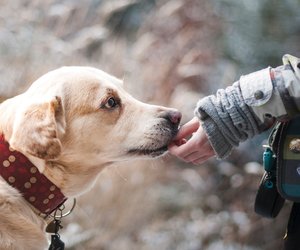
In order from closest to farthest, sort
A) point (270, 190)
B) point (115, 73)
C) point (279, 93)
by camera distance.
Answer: point (279, 93), point (270, 190), point (115, 73)

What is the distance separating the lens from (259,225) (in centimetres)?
236

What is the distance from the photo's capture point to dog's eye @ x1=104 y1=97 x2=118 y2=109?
157cm

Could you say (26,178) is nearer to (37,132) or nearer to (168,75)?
(37,132)

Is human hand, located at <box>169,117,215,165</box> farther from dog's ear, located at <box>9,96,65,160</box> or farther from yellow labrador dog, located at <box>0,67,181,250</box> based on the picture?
dog's ear, located at <box>9,96,65,160</box>

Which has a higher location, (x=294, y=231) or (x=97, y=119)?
(x=97, y=119)

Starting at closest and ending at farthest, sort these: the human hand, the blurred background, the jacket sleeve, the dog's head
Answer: the jacket sleeve → the human hand → the dog's head → the blurred background

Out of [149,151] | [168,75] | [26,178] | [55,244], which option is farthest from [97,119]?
[168,75]

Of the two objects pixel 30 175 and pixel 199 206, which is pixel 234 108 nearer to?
pixel 30 175

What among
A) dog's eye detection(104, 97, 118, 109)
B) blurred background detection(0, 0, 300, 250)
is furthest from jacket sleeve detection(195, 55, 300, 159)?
blurred background detection(0, 0, 300, 250)

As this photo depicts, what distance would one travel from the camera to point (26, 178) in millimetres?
1396

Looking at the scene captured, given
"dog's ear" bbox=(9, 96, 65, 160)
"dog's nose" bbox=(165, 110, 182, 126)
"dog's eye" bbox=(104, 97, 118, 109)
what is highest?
"dog's ear" bbox=(9, 96, 65, 160)

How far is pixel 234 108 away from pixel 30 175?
601 millimetres

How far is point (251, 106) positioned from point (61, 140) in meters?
0.59

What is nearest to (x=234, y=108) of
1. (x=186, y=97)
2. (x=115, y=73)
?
(x=186, y=97)
